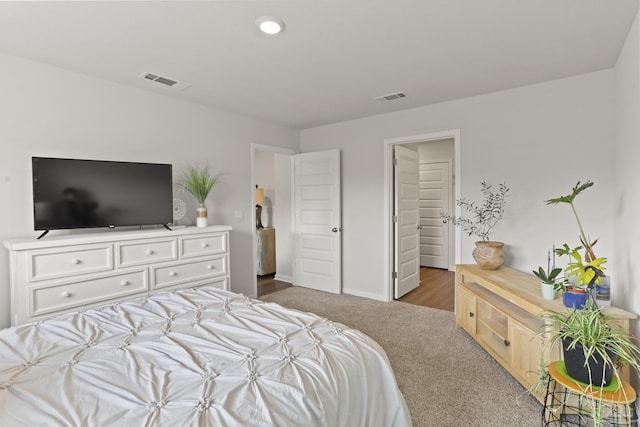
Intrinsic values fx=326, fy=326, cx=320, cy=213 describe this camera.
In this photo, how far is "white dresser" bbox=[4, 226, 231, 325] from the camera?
232cm

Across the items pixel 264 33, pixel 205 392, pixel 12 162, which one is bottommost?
pixel 205 392

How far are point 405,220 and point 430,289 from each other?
120 centimetres

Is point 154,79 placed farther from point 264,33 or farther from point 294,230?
point 294,230

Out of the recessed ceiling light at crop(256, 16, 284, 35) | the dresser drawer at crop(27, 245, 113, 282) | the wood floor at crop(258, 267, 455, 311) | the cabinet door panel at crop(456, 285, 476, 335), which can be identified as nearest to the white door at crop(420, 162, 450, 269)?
the wood floor at crop(258, 267, 455, 311)

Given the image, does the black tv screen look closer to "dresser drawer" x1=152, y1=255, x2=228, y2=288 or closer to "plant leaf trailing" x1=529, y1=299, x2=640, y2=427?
"dresser drawer" x1=152, y1=255, x2=228, y2=288

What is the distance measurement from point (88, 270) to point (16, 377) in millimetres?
1587

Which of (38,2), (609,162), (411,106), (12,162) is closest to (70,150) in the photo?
(12,162)

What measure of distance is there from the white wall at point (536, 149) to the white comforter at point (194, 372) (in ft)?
8.40

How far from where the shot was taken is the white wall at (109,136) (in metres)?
2.57

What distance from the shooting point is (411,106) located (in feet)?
13.0

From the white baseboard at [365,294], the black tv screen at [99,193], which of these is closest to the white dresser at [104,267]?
the black tv screen at [99,193]

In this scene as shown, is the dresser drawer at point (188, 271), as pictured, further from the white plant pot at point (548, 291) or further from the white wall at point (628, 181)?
the white wall at point (628, 181)

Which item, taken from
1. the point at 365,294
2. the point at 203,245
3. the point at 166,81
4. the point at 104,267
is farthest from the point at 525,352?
the point at 166,81

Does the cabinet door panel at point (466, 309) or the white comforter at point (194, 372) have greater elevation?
the white comforter at point (194, 372)
